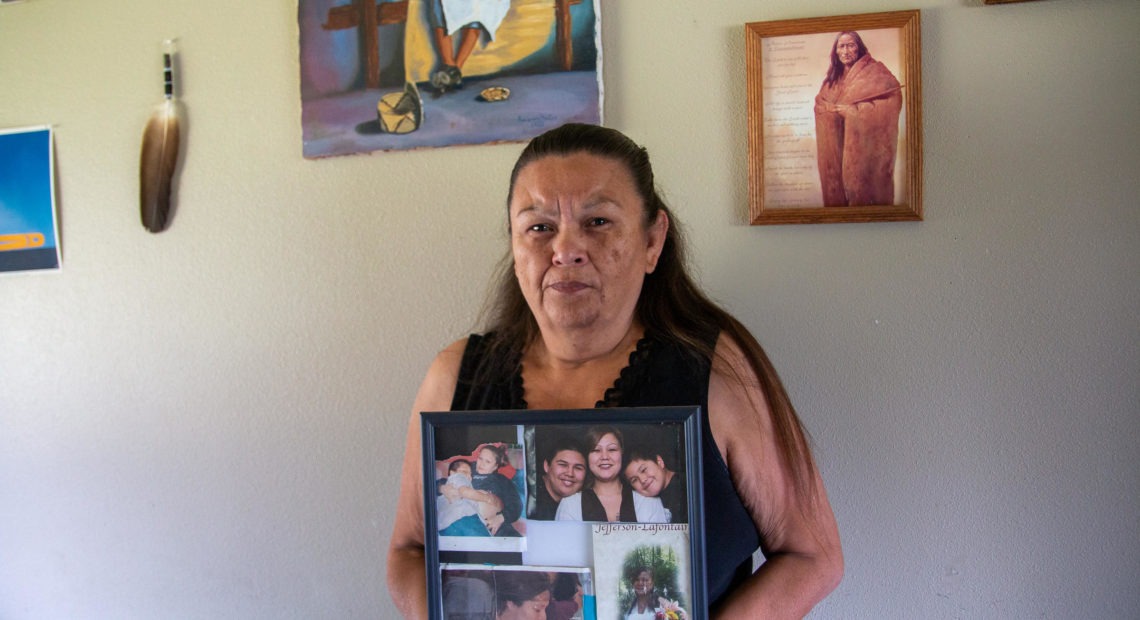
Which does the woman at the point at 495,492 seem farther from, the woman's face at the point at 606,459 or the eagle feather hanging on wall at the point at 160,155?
the eagle feather hanging on wall at the point at 160,155

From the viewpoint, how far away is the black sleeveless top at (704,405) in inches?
33.4

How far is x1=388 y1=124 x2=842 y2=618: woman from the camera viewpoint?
852 millimetres

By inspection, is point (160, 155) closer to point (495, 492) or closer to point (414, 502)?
point (414, 502)

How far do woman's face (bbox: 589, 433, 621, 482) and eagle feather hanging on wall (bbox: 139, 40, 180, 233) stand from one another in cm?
95

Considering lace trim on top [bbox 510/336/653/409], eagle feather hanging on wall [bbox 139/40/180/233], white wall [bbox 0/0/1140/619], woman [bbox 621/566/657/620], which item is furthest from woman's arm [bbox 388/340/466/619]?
eagle feather hanging on wall [bbox 139/40/180/233]

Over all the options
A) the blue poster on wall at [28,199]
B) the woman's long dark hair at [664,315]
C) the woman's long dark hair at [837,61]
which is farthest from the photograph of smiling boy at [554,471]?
the blue poster on wall at [28,199]

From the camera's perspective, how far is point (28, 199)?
1318 millimetres

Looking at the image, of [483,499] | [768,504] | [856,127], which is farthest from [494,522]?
[856,127]

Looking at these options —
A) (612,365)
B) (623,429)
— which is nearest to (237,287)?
(612,365)

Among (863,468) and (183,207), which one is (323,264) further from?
(863,468)

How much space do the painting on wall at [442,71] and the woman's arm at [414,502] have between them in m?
0.39

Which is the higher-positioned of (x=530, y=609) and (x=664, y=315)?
(x=664, y=315)

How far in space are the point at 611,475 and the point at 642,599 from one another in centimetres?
12
